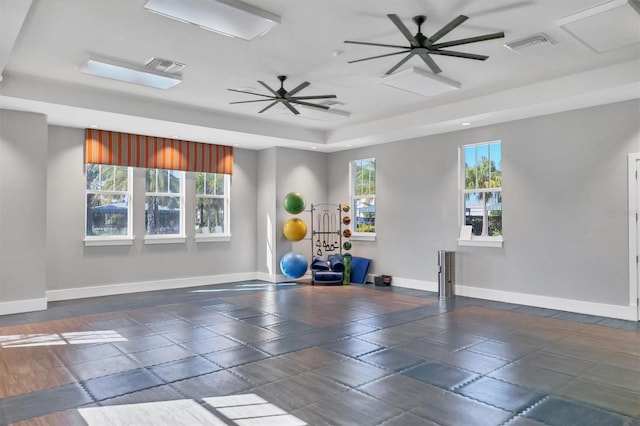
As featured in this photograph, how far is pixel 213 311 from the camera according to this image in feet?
22.1

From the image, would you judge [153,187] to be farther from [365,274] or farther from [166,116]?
[365,274]

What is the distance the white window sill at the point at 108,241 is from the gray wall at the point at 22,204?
1.08 m

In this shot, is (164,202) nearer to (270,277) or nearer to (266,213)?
(266,213)

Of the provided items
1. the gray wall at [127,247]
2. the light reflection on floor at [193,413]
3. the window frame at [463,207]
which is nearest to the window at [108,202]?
the gray wall at [127,247]

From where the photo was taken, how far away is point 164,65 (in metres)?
5.63

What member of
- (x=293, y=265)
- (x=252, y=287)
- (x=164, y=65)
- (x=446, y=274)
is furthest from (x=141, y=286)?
(x=446, y=274)

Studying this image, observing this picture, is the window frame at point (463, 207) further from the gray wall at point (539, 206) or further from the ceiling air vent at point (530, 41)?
the ceiling air vent at point (530, 41)

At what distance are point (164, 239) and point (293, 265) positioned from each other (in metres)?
2.64

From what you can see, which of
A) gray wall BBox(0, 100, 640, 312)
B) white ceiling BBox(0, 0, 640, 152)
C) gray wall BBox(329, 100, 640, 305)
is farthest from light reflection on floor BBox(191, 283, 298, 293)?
white ceiling BBox(0, 0, 640, 152)

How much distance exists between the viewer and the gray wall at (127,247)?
25.3 feet

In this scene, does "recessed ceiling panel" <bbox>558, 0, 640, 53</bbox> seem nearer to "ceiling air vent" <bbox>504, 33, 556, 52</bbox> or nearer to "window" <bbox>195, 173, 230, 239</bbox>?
"ceiling air vent" <bbox>504, 33, 556, 52</bbox>

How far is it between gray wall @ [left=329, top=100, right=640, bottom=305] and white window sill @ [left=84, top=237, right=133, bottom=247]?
525 centimetres

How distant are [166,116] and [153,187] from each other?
6.53 ft

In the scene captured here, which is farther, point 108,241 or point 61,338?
point 108,241
